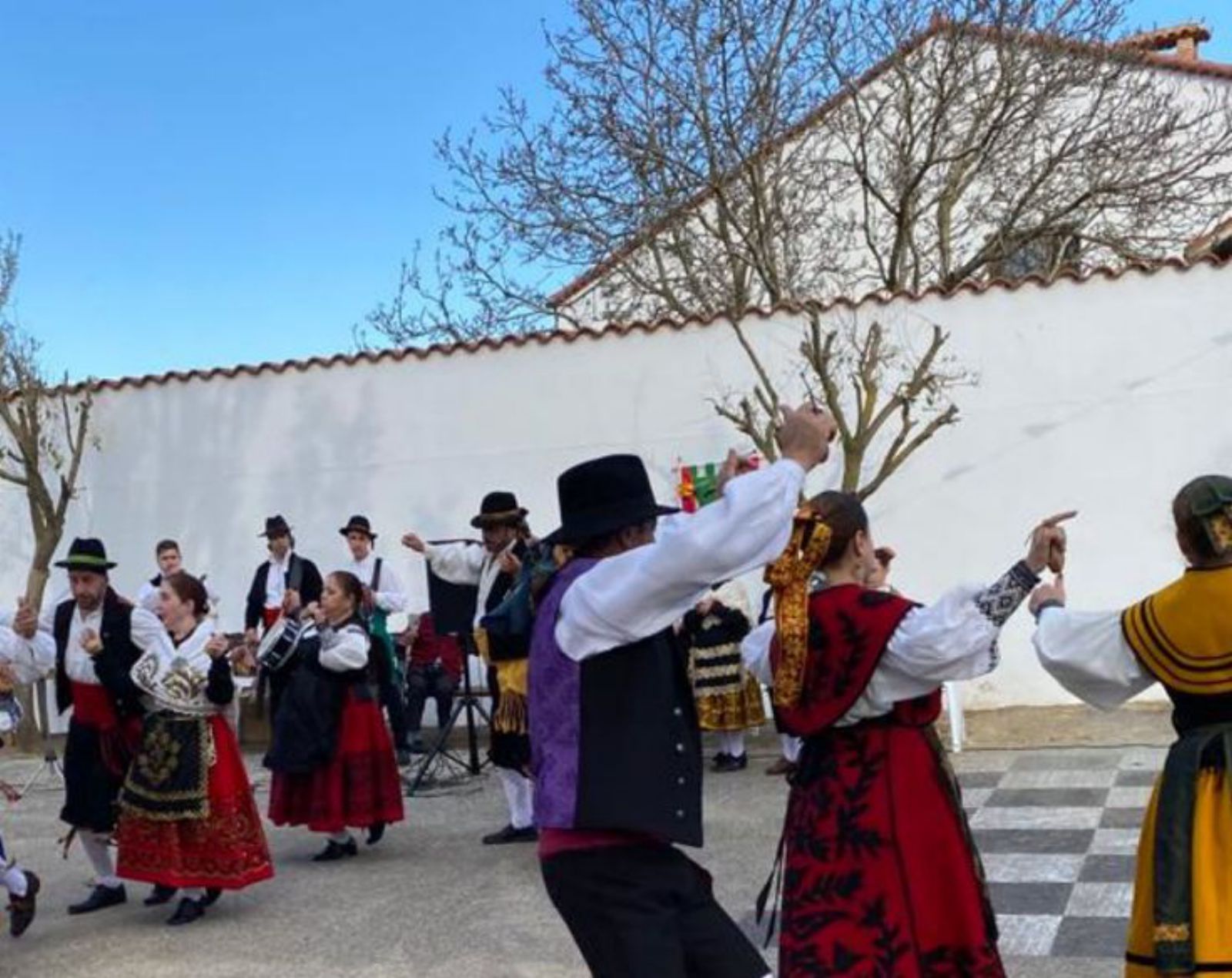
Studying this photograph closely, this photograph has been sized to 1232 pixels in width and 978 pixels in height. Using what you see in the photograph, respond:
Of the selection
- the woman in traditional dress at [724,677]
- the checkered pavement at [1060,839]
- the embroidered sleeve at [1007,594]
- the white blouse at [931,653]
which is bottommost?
the checkered pavement at [1060,839]

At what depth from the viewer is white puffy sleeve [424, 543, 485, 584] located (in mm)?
7820

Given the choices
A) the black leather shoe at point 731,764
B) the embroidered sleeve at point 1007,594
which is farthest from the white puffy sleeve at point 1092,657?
the black leather shoe at point 731,764

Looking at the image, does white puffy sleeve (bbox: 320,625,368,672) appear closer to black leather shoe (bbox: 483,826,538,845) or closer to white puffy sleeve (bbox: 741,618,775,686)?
black leather shoe (bbox: 483,826,538,845)

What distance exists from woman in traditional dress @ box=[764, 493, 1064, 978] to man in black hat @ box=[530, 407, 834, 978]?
0.45 meters

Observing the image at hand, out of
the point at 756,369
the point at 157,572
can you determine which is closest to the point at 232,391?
the point at 157,572

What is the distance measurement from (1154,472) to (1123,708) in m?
1.45

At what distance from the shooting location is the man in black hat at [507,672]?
7145 millimetres

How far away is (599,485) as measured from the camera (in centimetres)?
315

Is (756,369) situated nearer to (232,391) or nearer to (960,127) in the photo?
(232,391)

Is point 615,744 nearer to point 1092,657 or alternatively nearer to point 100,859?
point 1092,657

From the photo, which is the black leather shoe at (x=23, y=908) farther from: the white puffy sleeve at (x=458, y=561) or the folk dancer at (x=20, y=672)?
the white puffy sleeve at (x=458, y=561)

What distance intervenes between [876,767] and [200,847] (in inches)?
136

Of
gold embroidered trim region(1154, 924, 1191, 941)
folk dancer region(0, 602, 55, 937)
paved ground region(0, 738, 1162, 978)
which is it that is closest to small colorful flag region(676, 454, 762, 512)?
paved ground region(0, 738, 1162, 978)

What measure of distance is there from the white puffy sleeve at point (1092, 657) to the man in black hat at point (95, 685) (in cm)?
385
